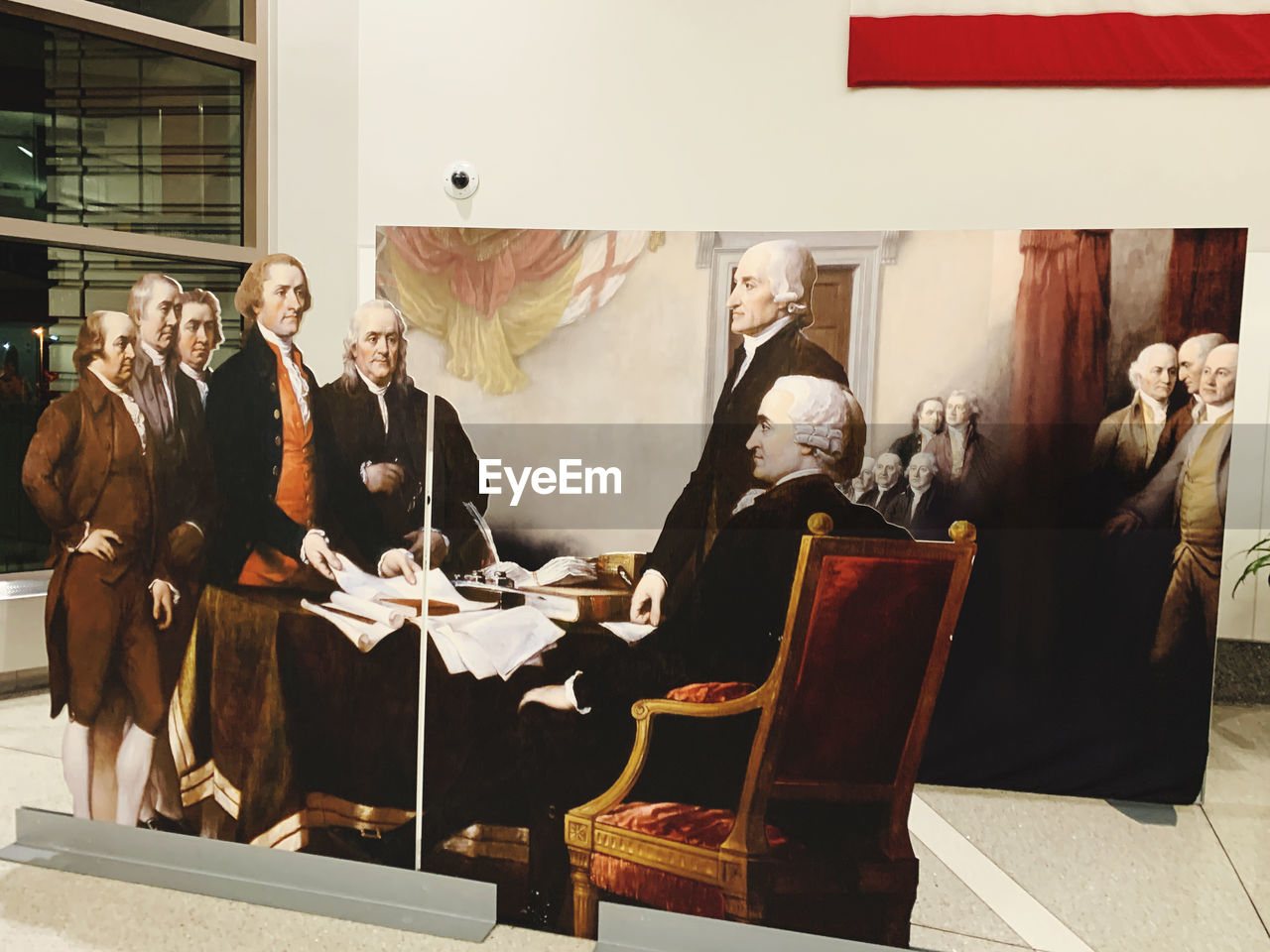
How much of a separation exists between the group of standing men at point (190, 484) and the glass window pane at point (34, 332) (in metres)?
1.83

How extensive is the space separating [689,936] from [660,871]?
0.52ft

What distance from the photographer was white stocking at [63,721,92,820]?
240 centimetres

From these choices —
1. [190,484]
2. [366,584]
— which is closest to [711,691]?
[366,584]

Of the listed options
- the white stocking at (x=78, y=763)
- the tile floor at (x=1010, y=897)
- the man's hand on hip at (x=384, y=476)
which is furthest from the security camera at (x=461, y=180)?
the tile floor at (x=1010, y=897)

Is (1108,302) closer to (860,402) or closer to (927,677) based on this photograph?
(860,402)

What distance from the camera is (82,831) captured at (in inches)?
96.0

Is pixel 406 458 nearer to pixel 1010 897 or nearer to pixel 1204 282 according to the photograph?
pixel 1010 897

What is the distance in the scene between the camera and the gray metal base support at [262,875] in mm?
2180

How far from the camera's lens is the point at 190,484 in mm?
2273

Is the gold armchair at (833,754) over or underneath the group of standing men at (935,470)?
underneath

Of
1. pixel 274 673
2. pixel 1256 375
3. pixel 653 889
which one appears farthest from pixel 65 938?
pixel 1256 375

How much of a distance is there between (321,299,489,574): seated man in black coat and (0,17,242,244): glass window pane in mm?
2508

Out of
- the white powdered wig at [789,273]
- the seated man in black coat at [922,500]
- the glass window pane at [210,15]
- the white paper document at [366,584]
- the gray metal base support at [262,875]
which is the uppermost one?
the glass window pane at [210,15]

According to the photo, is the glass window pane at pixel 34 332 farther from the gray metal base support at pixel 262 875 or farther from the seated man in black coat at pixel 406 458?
the seated man in black coat at pixel 406 458
